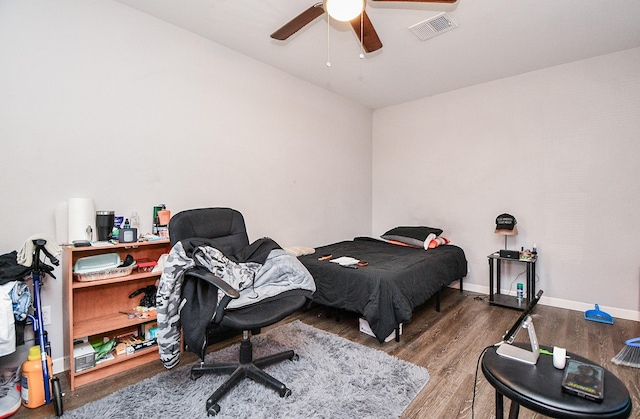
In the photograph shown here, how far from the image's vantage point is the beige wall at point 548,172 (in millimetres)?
2973

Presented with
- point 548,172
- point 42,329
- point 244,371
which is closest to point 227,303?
point 244,371

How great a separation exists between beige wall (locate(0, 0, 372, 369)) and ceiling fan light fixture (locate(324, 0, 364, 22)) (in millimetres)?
1471

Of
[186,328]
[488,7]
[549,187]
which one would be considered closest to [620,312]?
[549,187]

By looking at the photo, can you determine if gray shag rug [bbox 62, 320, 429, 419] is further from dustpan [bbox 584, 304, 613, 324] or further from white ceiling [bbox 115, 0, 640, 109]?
white ceiling [bbox 115, 0, 640, 109]

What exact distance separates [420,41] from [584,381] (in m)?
2.69

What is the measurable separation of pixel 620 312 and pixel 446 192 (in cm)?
204

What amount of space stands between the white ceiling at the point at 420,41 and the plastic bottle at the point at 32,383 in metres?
2.42

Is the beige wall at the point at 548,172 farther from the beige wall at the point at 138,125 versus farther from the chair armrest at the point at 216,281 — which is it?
the chair armrest at the point at 216,281

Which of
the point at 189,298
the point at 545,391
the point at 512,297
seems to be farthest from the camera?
the point at 512,297

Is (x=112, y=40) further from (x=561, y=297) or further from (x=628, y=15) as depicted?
(x=561, y=297)

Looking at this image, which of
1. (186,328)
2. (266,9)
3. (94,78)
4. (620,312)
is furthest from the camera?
(620,312)

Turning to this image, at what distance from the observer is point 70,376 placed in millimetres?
1920

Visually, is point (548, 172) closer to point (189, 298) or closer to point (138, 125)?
point (189, 298)

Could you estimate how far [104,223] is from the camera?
6.70 ft
